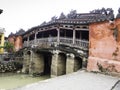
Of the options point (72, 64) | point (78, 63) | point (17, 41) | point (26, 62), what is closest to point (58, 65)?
point (72, 64)

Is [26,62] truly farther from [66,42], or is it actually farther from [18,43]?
[66,42]

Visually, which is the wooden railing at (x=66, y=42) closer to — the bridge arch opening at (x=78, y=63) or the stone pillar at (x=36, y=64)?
the bridge arch opening at (x=78, y=63)

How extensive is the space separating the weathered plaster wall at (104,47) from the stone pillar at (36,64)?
8.16m

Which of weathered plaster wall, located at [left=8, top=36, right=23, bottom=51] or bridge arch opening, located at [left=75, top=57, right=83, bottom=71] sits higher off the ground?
weathered plaster wall, located at [left=8, top=36, right=23, bottom=51]

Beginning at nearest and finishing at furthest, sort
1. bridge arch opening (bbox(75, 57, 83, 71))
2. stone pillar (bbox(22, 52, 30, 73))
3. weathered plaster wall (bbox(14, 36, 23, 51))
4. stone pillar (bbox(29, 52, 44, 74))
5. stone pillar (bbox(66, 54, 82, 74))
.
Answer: stone pillar (bbox(66, 54, 82, 74)) < bridge arch opening (bbox(75, 57, 83, 71)) < stone pillar (bbox(29, 52, 44, 74)) < stone pillar (bbox(22, 52, 30, 73)) < weathered plaster wall (bbox(14, 36, 23, 51))

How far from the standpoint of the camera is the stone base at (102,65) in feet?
42.9

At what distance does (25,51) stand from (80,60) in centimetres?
928

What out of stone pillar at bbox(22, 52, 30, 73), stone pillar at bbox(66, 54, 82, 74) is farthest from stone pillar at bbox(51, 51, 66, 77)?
stone pillar at bbox(22, 52, 30, 73)

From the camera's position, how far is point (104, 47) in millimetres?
14117

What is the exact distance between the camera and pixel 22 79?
19656 millimetres

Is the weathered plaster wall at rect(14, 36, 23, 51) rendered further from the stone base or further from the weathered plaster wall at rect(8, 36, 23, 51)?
the stone base

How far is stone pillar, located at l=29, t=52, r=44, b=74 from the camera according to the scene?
855 inches

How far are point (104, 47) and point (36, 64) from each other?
9.86 m

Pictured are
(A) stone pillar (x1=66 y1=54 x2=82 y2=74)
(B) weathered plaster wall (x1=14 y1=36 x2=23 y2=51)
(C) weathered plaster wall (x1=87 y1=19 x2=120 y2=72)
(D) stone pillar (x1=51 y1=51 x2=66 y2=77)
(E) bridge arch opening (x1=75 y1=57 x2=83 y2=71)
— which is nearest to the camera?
(C) weathered plaster wall (x1=87 y1=19 x2=120 y2=72)
